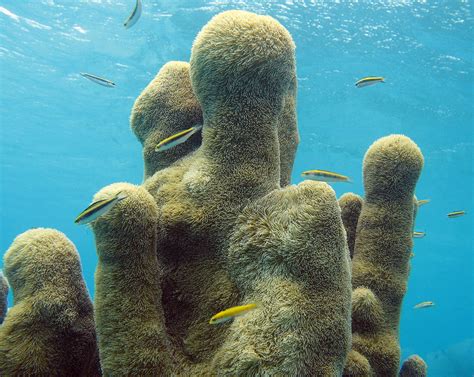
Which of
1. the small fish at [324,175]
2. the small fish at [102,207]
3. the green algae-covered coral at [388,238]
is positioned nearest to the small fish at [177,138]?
the small fish at [102,207]

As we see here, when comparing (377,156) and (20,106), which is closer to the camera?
(377,156)

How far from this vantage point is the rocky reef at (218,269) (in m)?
1.87

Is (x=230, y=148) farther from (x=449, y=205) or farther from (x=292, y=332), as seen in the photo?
(x=449, y=205)

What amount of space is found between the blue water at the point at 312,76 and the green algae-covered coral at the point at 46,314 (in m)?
17.7

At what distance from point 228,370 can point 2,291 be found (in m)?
2.68

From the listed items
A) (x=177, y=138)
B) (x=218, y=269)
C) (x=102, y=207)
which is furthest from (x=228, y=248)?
(x=177, y=138)

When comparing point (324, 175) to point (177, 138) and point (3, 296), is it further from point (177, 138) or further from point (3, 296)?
point (3, 296)

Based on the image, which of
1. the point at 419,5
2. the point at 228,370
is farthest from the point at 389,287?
the point at 419,5

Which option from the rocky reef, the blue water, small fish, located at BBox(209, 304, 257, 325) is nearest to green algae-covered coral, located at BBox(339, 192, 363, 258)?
the rocky reef

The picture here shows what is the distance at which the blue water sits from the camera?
59.1ft

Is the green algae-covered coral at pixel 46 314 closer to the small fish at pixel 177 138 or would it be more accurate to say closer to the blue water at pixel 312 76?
the small fish at pixel 177 138

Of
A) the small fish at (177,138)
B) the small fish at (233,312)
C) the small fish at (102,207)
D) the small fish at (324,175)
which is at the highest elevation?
the small fish at (177,138)

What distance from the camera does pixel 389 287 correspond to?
2.72 meters

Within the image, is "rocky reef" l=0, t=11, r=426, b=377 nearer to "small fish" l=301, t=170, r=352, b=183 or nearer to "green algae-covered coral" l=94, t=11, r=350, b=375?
"green algae-covered coral" l=94, t=11, r=350, b=375
